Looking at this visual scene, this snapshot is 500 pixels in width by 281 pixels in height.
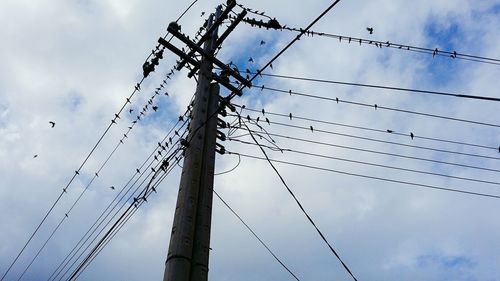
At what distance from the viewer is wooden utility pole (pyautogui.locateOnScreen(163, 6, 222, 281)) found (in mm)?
5637

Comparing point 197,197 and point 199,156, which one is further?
point 199,156

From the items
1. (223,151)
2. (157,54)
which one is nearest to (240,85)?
(223,151)

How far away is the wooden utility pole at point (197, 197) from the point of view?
564 cm

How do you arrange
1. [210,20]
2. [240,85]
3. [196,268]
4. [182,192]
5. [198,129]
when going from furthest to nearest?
[210,20] < [240,85] < [198,129] < [182,192] < [196,268]

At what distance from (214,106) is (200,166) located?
1.36m

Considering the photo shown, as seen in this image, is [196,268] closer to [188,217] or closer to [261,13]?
[188,217]

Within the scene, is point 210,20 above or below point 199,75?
above

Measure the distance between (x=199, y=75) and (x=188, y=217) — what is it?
300 cm

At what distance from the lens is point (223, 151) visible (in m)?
7.77

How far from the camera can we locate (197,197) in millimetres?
6316

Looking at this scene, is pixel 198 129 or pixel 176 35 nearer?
pixel 198 129

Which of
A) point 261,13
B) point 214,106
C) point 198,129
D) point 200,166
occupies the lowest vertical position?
point 200,166

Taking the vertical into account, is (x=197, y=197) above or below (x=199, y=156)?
below

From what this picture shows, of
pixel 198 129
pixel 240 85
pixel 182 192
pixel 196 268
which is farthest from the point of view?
pixel 240 85
